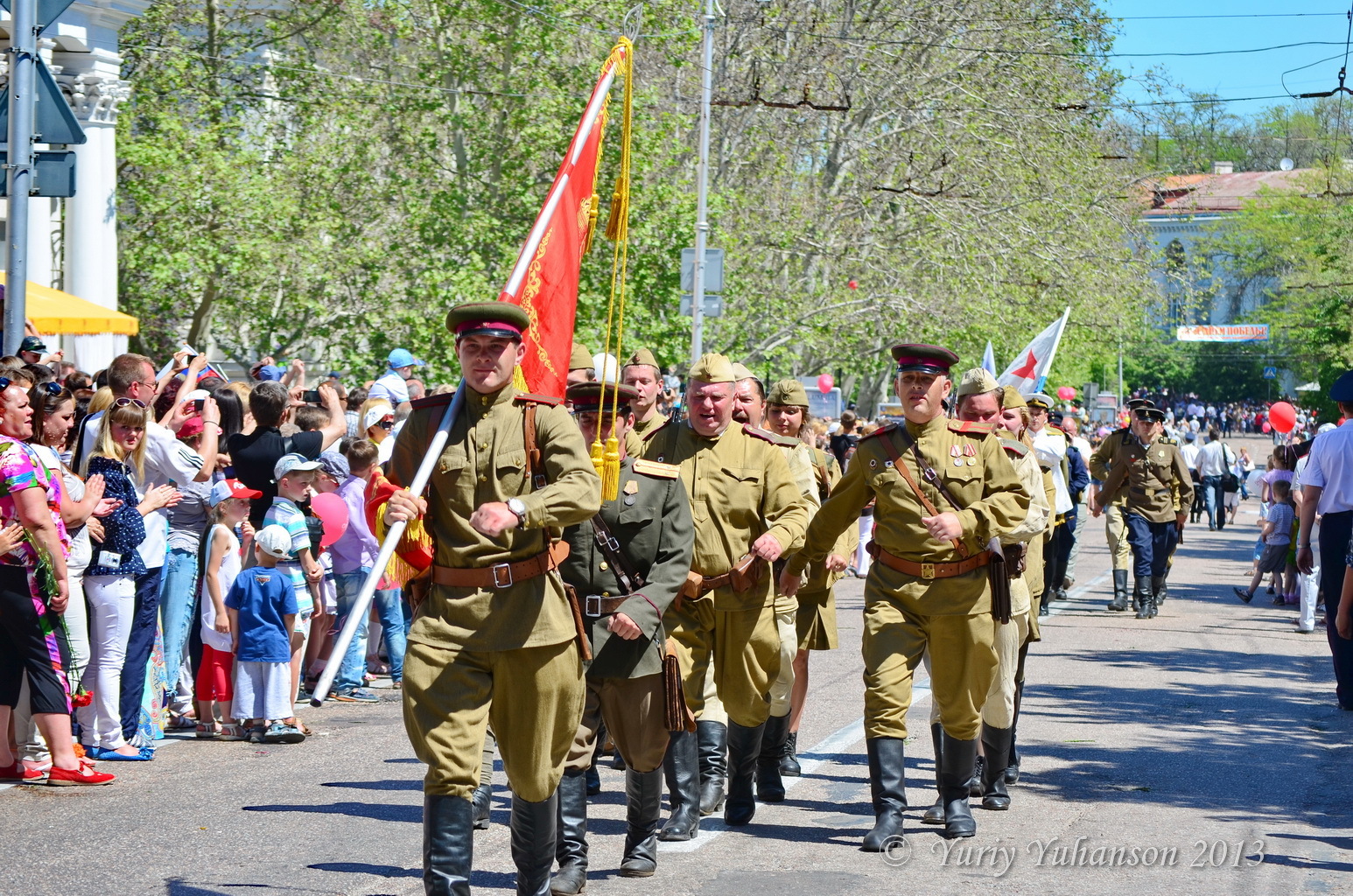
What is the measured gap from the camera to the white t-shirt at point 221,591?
908 centimetres

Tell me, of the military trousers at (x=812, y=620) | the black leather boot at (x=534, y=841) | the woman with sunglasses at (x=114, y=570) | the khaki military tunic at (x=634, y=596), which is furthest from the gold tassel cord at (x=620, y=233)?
the woman with sunglasses at (x=114, y=570)

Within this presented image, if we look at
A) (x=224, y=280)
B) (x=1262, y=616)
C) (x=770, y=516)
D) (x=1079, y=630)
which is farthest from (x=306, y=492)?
(x=224, y=280)

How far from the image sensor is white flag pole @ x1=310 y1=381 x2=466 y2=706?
199 inches

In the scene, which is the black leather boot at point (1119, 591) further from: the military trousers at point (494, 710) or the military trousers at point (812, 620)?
the military trousers at point (494, 710)

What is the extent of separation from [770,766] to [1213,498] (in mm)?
27323

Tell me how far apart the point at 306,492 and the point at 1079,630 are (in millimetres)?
8276

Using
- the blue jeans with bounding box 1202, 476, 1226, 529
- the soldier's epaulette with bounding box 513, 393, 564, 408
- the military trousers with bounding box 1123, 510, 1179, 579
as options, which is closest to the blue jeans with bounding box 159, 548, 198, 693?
the soldier's epaulette with bounding box 513, 393, 564, 408

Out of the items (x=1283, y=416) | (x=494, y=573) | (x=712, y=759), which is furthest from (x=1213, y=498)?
(x=494, y=573)

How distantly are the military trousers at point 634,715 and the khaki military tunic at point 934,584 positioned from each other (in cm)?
105

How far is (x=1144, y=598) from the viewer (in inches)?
650

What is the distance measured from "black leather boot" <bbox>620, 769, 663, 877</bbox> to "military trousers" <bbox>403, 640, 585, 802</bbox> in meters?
0.82

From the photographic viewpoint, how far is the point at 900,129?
31469mm

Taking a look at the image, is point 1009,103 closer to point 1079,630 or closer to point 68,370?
point 1079,630

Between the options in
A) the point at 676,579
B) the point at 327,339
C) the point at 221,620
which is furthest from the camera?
the point at 327,339
